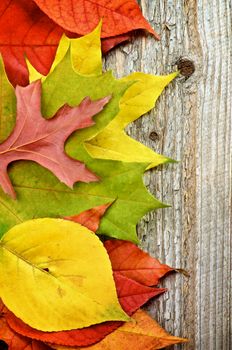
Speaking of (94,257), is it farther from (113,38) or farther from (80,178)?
(113,38)

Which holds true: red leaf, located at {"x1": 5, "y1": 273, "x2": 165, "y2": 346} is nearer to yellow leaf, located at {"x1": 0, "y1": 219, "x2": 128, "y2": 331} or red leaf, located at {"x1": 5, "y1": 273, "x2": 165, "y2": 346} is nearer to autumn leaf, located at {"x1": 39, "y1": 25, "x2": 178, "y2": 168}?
yellow leaf, located at {"x1": 0, "y1": 219, "x2": 128, "y2": 331}

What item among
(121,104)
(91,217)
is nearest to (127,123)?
(121,104)

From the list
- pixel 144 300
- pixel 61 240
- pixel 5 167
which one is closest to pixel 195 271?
pixel 144 300

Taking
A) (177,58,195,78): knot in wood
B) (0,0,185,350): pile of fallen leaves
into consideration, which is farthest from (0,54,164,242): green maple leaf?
(177,58,195,78): knot in wood

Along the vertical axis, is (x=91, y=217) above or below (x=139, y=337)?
above

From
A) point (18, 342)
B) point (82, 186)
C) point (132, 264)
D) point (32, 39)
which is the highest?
point (32, 39)

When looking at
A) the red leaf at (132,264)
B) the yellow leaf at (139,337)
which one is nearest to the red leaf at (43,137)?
the red leaf at (132,264)

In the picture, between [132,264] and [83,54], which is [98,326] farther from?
[83,54]
